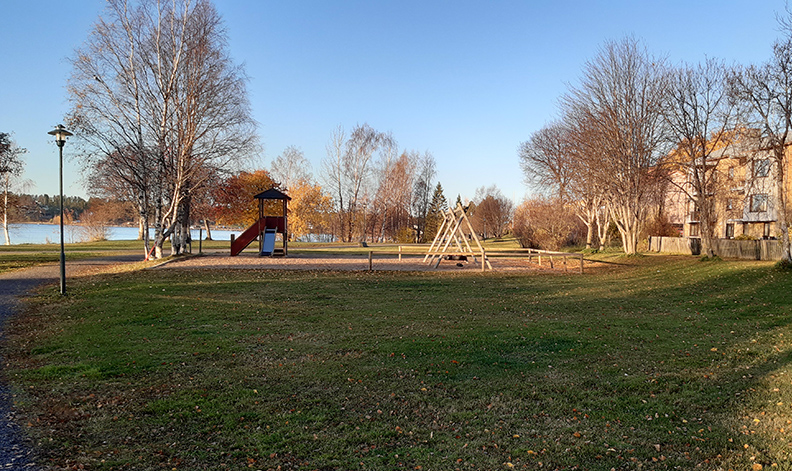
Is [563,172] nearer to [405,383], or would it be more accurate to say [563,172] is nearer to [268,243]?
[268,243]

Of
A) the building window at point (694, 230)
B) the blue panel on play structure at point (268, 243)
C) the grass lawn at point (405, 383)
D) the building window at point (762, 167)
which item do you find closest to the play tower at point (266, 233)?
the blue panel on play structure at point (268, 243)

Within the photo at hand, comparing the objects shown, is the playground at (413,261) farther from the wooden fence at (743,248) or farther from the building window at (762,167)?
the building window at (762,167)

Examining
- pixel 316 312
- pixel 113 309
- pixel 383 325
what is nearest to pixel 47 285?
pixel 113 309

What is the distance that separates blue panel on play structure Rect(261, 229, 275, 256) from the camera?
27.4m

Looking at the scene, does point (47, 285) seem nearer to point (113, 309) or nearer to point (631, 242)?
point (113, 309)

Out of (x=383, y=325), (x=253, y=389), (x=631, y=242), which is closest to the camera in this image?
(x=253, y=389)

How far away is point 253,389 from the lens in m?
5.68

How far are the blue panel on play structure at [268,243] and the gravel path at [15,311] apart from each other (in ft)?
24.8

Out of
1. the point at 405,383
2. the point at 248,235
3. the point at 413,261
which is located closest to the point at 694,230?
the point at 413,261

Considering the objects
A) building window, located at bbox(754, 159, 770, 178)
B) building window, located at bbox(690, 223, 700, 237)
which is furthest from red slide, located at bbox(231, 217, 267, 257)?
building window, located at bbox(690, 223, 700, 237)

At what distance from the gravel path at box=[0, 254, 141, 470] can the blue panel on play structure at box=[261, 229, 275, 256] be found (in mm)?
7552

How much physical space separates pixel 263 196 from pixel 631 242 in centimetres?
2097

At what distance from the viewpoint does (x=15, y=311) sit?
34.8 feet

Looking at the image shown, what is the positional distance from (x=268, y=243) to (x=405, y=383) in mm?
23180
